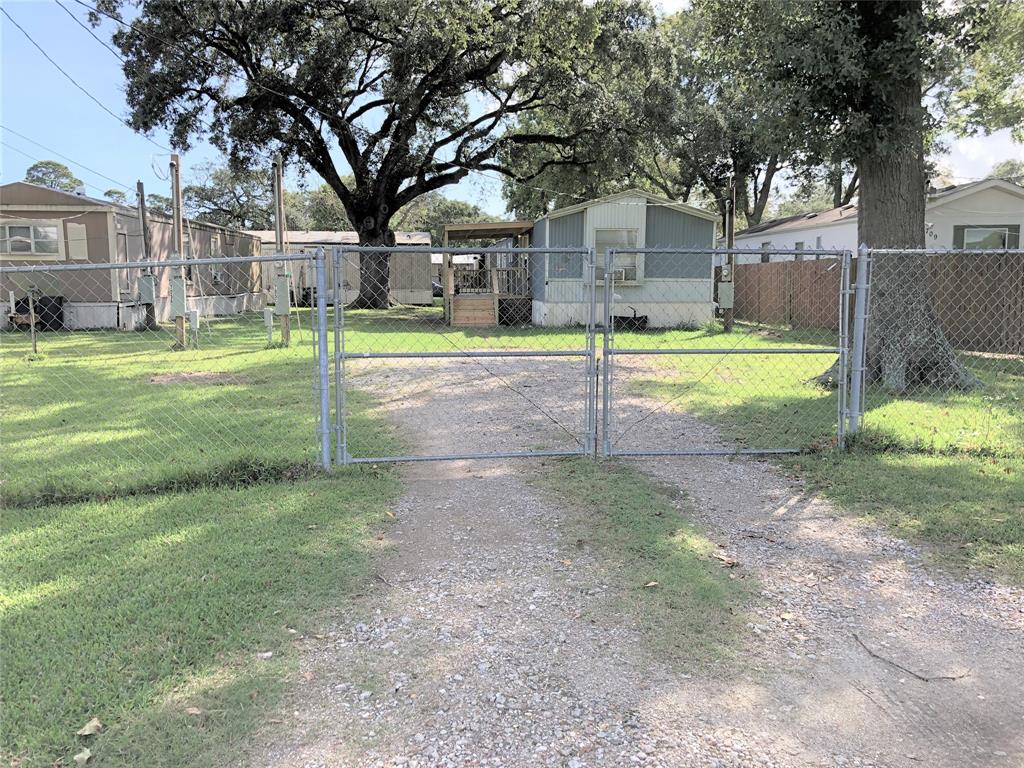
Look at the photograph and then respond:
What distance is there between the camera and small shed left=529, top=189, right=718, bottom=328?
17906mm

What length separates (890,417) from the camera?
7066 millimetres

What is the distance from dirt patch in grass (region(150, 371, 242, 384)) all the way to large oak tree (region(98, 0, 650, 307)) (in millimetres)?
10706

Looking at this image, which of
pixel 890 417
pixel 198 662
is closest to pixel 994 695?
pixel 198 662

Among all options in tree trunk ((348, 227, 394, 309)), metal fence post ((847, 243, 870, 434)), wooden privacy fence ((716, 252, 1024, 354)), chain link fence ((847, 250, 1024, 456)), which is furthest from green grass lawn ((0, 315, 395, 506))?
tree trunk ((348, 227, 394, 309))

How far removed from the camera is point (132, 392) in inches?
339

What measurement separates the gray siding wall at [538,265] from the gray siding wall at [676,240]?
8.78 ft

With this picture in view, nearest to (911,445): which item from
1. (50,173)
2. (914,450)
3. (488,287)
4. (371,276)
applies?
(914,450)

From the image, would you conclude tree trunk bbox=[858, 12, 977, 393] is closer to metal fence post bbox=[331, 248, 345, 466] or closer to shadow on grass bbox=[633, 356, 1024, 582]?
shadow on grass bbox=[633, 356, 1024, 582]

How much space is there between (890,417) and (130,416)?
7752mm

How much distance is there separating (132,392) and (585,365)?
19.8ft

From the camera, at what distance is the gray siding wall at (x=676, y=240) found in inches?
718

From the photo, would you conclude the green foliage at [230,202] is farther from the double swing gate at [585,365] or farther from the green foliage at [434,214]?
the double swing gate at [585,365]

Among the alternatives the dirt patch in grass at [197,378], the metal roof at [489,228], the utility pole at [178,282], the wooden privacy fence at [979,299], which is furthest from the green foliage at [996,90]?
the utility pole at [178,282]

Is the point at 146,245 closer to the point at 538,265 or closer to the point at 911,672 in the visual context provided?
the point at 538,265
